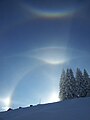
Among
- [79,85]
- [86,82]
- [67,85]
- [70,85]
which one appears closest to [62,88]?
[67,85]

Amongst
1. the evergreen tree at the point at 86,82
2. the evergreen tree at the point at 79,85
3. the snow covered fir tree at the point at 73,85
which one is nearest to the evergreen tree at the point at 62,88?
the snow covered fir tree at the point at 73,85

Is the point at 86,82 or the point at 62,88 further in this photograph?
the point at 86,82

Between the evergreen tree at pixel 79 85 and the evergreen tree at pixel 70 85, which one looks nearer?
the evergreen tree at pixel 70 85

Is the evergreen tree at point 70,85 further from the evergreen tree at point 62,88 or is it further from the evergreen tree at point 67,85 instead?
the evergreen tree at point 62,88

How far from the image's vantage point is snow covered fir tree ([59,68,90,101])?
49.3 metres

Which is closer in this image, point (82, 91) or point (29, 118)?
point (29, 118)

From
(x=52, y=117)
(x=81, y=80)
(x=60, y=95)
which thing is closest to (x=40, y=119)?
(x=52, y=117)

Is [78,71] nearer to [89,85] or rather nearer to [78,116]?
[89,85]

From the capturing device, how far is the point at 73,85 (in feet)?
167

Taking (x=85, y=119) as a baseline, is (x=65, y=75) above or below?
above

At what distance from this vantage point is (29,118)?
2230cm

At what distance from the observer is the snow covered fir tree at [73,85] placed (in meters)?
49.3

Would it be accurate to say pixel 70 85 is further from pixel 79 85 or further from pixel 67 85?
pixel 79 85

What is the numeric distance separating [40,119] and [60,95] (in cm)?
2969
